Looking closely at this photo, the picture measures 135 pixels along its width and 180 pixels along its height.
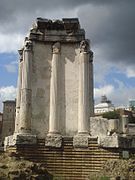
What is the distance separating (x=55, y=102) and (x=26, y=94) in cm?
130

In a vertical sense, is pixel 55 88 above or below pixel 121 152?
above

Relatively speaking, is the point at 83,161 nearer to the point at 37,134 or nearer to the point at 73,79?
the point at 37,134

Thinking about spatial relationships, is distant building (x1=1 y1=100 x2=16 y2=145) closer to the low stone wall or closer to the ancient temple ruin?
the ancient temple ruin

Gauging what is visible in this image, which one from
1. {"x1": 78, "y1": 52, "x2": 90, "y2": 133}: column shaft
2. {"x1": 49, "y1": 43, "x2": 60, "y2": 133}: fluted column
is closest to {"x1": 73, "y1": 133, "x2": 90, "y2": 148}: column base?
{"x1": 78, "y1": 52, "x2": 90, "y2": 133}: column shaft

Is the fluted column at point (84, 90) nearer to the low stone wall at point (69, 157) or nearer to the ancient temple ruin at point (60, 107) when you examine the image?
the ancient temple ruin at point (60, 107)

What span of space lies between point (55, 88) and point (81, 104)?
1.35m

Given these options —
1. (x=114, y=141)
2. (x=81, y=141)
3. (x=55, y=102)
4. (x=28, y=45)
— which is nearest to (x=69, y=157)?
(x=81, y=141)

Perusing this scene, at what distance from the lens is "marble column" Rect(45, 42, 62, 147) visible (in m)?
14.0

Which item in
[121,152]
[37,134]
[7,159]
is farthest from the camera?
[37,134]

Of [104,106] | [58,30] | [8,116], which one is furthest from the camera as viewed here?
[104,106]

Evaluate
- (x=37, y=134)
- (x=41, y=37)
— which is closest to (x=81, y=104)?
(x=37, y=134)

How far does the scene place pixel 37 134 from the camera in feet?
47.9

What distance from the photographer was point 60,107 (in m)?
15.0

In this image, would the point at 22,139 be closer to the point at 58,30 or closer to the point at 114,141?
the point at 114,141
